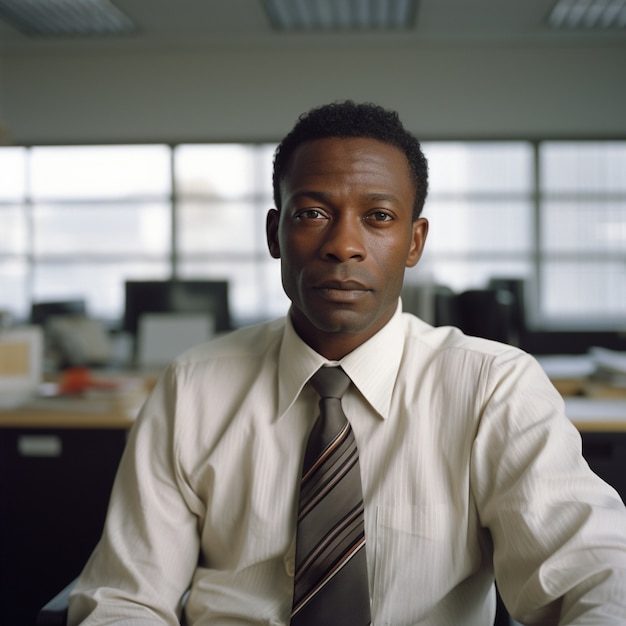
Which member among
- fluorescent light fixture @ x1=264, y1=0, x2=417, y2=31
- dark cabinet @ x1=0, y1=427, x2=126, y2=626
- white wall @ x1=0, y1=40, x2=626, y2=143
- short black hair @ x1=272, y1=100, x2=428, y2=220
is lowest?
dark cabinet @ x1=0, y1=427, x2=126, y2=626

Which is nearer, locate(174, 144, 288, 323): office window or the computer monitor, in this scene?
the computer monitor

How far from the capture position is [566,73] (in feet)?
19.4

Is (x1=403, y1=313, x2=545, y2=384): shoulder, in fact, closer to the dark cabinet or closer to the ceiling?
the dark cabinet

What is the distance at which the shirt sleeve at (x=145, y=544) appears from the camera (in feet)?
3.25

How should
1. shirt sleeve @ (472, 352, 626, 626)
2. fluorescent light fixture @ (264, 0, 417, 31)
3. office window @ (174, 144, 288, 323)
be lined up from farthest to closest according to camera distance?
office window @ (174, 144, 288, 323) → fluorescent light fixture @ (264, 0, 417, 31) → shirt sleeve @ (472, 352, 626, 626)

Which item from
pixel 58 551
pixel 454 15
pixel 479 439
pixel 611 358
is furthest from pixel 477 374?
pixel 454 15

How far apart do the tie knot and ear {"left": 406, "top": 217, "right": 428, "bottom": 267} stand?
20 centimetres

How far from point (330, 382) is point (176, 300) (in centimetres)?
258

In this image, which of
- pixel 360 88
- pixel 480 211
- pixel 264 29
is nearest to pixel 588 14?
pixel 480 211

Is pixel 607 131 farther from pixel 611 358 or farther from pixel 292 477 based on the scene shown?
pixel 292 477

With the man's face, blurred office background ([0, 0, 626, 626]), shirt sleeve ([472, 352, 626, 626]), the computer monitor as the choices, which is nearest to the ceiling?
blurred office background ([0, 0, 626, 626])

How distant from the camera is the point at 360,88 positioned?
596 cm

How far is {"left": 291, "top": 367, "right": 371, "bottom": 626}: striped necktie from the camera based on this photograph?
0.94 metres

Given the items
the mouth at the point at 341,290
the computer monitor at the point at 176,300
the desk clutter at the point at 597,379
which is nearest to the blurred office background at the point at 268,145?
the computer monitor at the point at 176,300
